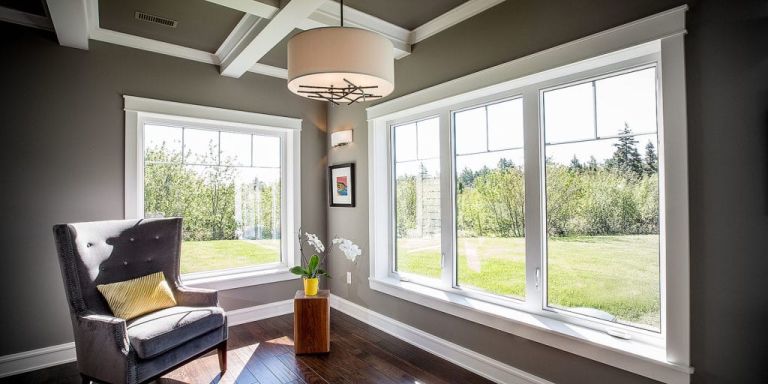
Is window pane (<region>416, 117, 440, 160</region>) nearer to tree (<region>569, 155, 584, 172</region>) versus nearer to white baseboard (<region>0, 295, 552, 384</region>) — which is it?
tree (<region>569, 155, 584, 172</region>)

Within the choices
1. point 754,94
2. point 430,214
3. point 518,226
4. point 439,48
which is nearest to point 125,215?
point 430,214

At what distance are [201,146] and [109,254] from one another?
1.41m

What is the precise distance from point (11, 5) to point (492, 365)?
4.23m

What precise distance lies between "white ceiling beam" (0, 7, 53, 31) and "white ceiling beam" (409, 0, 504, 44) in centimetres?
283

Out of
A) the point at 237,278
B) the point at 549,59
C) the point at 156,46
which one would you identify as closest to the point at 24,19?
the point at 156,46

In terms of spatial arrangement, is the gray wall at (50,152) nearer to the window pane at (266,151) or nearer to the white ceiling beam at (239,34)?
the white ceiling beam at (239,34)

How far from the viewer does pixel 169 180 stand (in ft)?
11.9

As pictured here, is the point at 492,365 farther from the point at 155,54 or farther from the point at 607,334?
the point at 155,54

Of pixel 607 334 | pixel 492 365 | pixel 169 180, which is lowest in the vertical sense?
pixel 492 365

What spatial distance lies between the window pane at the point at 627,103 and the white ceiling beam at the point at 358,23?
1.50 metres

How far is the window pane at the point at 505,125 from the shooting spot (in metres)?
2.73

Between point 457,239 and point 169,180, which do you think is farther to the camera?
point 169,180

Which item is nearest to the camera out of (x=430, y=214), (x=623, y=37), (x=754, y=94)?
(x=754, y=94)

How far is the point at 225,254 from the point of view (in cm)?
396
